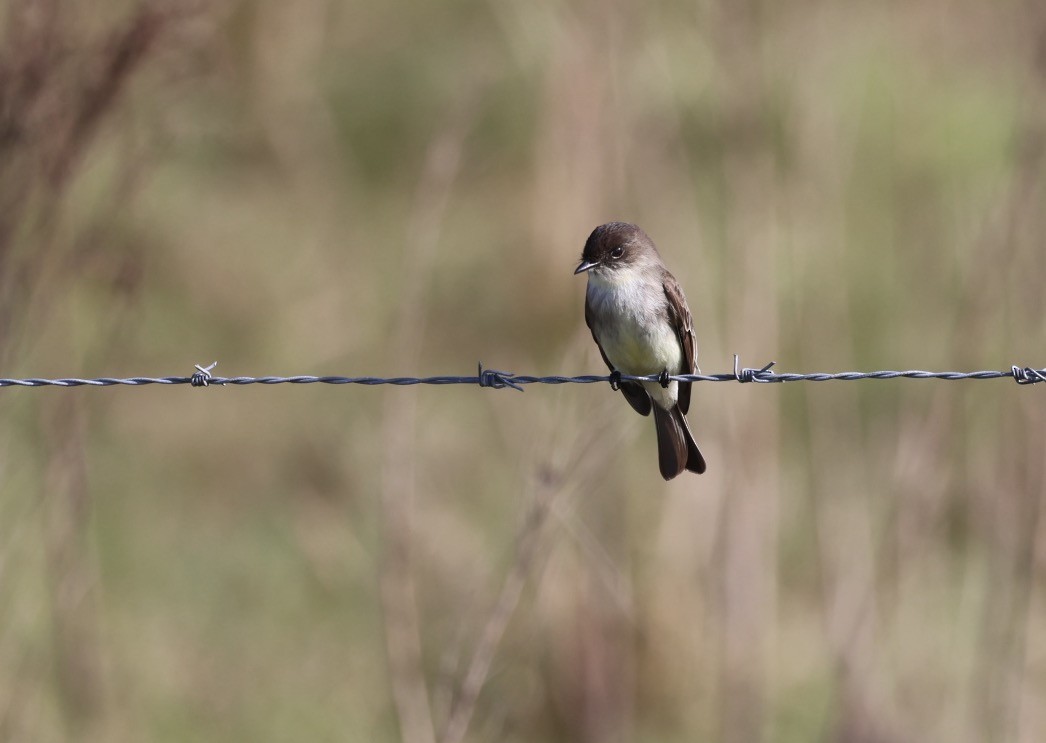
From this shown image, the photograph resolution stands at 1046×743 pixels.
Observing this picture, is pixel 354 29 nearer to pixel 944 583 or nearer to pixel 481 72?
pixel 481 72

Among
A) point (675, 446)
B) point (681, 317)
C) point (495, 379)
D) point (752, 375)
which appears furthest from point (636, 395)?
point (495, 379)

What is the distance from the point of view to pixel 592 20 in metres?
5.76

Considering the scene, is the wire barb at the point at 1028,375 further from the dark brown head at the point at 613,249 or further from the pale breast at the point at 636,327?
the dark brown head at the point at 613,249

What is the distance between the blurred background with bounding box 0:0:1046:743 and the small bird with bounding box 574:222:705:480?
0.22 meters

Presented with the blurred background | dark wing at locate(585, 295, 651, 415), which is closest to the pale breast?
dark wing at locate(585, 295, 651, 415)

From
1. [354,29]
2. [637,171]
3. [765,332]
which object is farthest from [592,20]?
[354,29]

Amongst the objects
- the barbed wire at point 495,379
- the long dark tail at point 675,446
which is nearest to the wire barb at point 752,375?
the barbed wire at point 495,379

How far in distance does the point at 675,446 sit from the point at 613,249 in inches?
31.2

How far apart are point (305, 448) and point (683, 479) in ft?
9.60

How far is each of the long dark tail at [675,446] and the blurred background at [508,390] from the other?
19cm

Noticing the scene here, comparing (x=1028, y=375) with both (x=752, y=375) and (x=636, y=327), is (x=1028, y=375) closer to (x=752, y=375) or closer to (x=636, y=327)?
(x=752, y=375)

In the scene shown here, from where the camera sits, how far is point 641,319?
5.37 m

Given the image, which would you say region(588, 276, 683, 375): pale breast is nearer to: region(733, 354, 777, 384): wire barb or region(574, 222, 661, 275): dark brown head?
region(574, 222, 661, 275): dark brown head

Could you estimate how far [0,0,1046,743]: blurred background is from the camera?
17.4 ft
